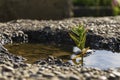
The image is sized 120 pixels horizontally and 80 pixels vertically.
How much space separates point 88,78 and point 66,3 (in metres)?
4.70

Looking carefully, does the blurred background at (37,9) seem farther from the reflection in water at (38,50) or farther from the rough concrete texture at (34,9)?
the reflection in water at (38,50)

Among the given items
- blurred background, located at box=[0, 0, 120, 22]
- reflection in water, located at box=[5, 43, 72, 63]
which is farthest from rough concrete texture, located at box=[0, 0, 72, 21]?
reflection in water, located at box=[5, 43, 72, 63]

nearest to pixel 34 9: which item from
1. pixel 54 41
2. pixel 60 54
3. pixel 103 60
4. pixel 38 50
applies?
pixel 54 41

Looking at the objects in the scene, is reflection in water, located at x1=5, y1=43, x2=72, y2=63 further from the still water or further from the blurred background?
the blurred background

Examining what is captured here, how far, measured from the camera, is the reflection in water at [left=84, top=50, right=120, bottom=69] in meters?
3.62

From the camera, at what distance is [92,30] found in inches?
192

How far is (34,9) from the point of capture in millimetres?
7312

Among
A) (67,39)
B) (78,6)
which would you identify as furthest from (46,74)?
(78,6)

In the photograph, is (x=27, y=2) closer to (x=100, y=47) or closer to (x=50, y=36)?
(x=50, y=36)

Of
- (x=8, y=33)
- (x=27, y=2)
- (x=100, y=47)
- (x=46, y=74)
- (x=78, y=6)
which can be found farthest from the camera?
(x=78, y=6)

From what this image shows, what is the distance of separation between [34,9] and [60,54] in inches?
129

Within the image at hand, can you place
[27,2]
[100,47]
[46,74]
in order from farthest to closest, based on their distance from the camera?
[27,2] < [100,47] < [46,74]

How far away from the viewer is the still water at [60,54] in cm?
371

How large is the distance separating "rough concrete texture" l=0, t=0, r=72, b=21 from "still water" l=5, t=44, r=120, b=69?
8.76 ft
